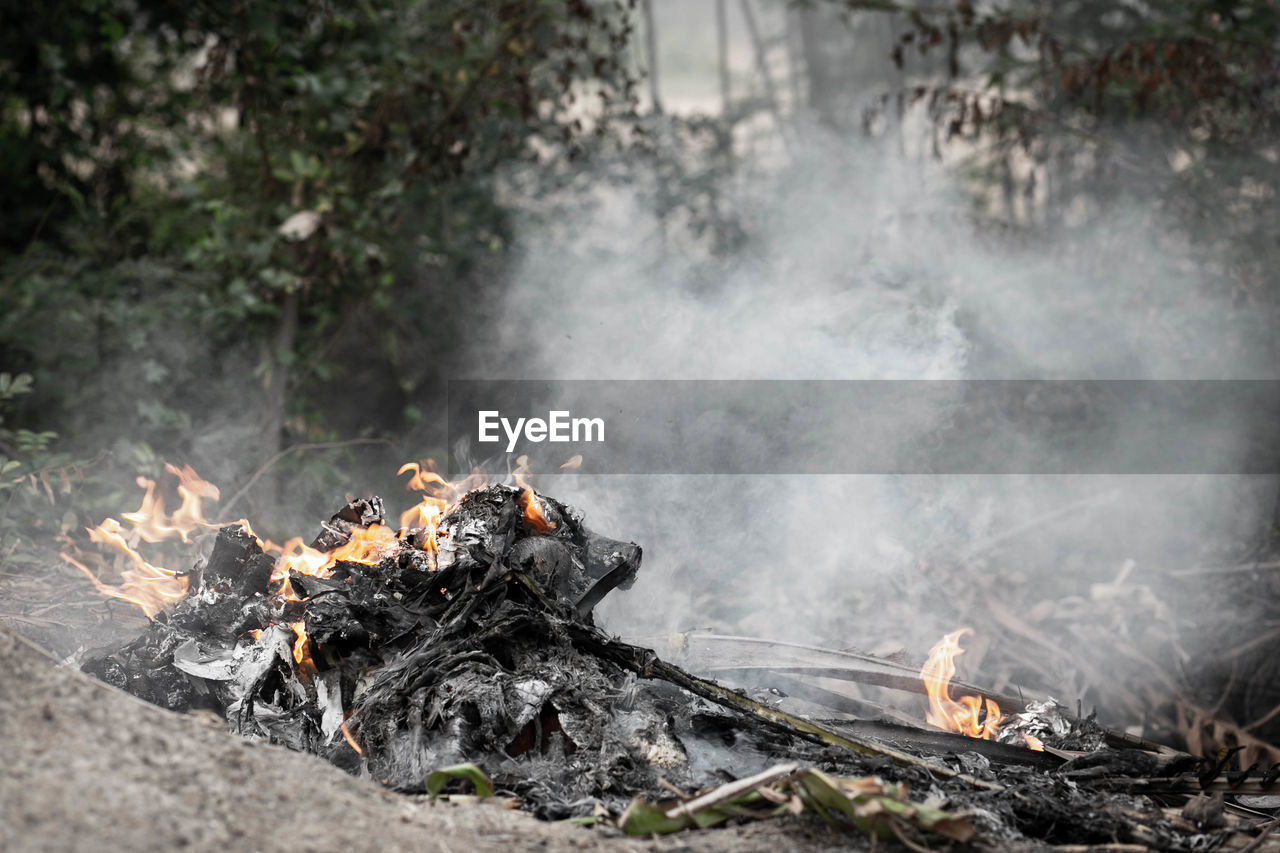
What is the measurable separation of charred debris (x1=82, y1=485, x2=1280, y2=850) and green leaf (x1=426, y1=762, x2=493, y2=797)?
16mm

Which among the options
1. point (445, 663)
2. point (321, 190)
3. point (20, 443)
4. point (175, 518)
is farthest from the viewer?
point (321, 190)

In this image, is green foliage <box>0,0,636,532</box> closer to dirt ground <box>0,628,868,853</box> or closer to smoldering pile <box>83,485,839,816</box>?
smoldering pile <box>83,485,839,816</box>

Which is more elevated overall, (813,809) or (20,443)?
(20,443)

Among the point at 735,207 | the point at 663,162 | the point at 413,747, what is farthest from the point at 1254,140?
the point at 413,747

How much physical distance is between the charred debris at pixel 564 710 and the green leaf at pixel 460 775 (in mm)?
16

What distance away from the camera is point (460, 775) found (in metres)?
2.72

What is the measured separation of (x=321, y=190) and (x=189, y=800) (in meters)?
5.27

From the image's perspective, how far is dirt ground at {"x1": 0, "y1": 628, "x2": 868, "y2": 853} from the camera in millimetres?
2061

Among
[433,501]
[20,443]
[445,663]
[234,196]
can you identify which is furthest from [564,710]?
[234,196]

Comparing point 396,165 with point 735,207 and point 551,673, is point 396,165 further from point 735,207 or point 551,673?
point 551,673

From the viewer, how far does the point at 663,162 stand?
9.00 meters

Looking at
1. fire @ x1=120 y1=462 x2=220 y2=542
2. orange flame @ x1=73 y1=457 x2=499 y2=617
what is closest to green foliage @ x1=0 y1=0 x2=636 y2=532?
fire @ x1=120 y1=462 x2=220 y2=542
